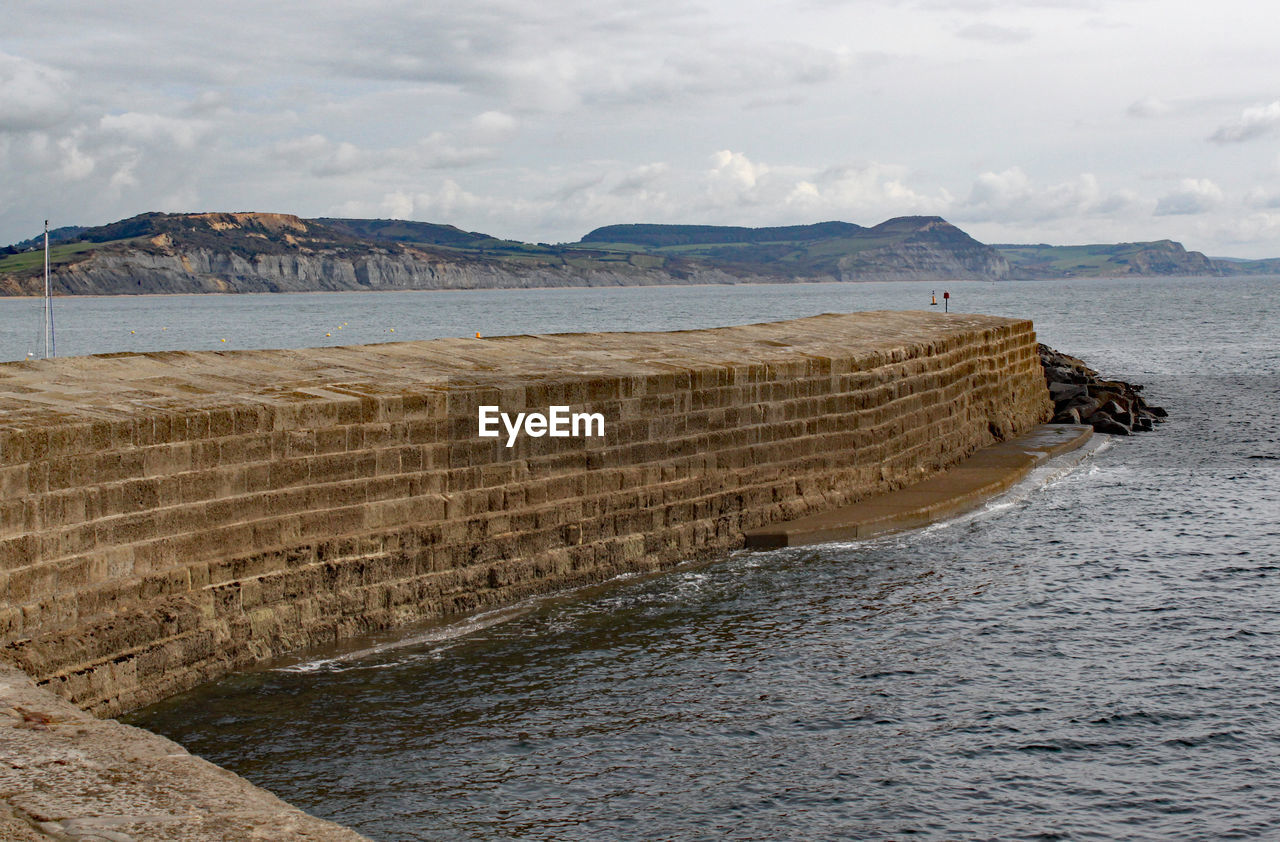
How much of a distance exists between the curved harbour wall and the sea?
45cm

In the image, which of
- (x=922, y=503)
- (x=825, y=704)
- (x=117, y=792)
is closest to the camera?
(x=117, y=792)

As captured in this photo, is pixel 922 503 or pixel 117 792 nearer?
pixel 117 792

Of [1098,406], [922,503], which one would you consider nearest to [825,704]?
[922,503]

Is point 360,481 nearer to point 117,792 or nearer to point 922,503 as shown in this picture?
point 117,792

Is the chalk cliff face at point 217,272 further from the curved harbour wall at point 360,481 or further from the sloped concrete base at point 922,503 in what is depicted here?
the curved harbour wall at point 360,481

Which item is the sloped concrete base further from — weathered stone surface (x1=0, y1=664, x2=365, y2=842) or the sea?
weathered stone surface (x1=0, y1=664, x2=365, y2=842)

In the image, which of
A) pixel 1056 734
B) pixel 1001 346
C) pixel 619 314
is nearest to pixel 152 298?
pixel 619 314

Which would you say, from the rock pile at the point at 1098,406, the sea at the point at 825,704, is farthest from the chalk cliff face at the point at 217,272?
the sea at the point at 825,704

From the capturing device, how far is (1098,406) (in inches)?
1048

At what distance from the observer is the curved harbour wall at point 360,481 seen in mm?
8203

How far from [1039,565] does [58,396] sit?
972 centimetres

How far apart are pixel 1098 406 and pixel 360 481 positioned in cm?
2077

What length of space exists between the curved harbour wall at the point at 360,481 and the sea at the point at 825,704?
45cm

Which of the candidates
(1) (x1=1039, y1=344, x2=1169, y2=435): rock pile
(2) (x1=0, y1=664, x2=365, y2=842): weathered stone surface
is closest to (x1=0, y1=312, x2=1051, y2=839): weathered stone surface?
(2) (x1=0, y1=664, x2=365, y2=842): weathered stone surface
